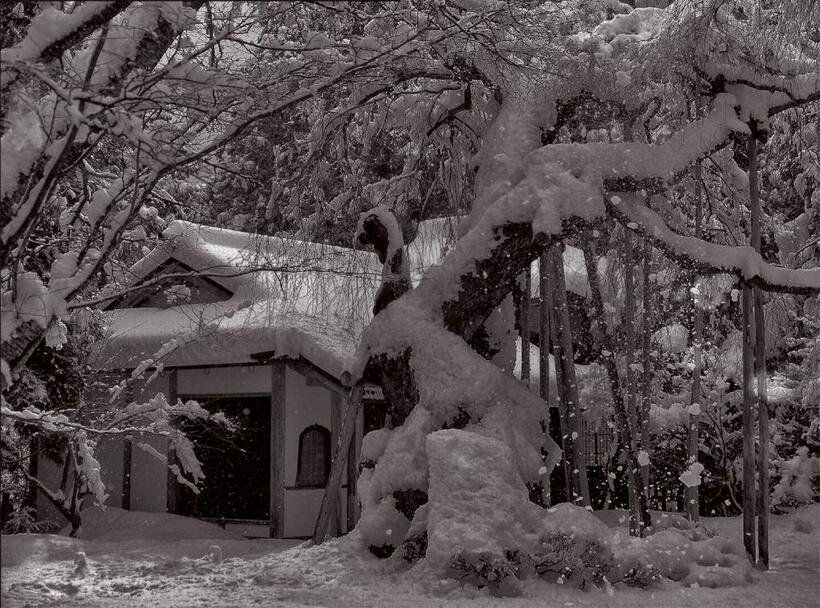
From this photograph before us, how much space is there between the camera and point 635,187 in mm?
9695

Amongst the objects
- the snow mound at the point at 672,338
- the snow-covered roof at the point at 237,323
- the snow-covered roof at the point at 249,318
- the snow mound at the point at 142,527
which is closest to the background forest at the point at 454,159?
the snow-covered roof at the point at 249,318

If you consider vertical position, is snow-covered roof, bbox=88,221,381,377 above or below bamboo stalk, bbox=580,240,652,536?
above

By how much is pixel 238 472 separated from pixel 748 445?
30.8 feet

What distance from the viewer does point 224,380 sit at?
52.1 ft

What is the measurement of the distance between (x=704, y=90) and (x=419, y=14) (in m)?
3.52

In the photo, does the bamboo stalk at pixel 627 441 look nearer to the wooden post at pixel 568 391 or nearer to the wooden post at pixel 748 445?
the wooden post at pixel 568 391

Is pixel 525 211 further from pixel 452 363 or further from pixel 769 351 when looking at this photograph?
pixel 769 351

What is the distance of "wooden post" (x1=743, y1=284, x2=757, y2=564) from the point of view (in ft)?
29.8

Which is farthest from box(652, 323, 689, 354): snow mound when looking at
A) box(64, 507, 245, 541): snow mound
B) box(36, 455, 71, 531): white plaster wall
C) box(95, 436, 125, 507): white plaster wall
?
box(36, 455, 71, 531): white plaster wall

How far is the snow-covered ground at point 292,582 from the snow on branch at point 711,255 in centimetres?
280

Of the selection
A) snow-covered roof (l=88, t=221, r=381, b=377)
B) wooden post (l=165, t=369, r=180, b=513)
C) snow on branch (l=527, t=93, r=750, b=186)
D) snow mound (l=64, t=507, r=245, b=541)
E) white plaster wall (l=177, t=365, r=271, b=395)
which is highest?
snow on branch (l=527, t=93, r=750, b=186)

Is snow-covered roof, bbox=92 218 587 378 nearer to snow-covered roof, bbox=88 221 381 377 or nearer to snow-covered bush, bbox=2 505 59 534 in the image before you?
snow-covered roof, bbox=88 221 381 377

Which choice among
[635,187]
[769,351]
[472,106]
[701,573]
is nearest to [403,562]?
[701,573]

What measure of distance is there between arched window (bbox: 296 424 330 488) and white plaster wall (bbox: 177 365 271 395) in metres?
1.09
